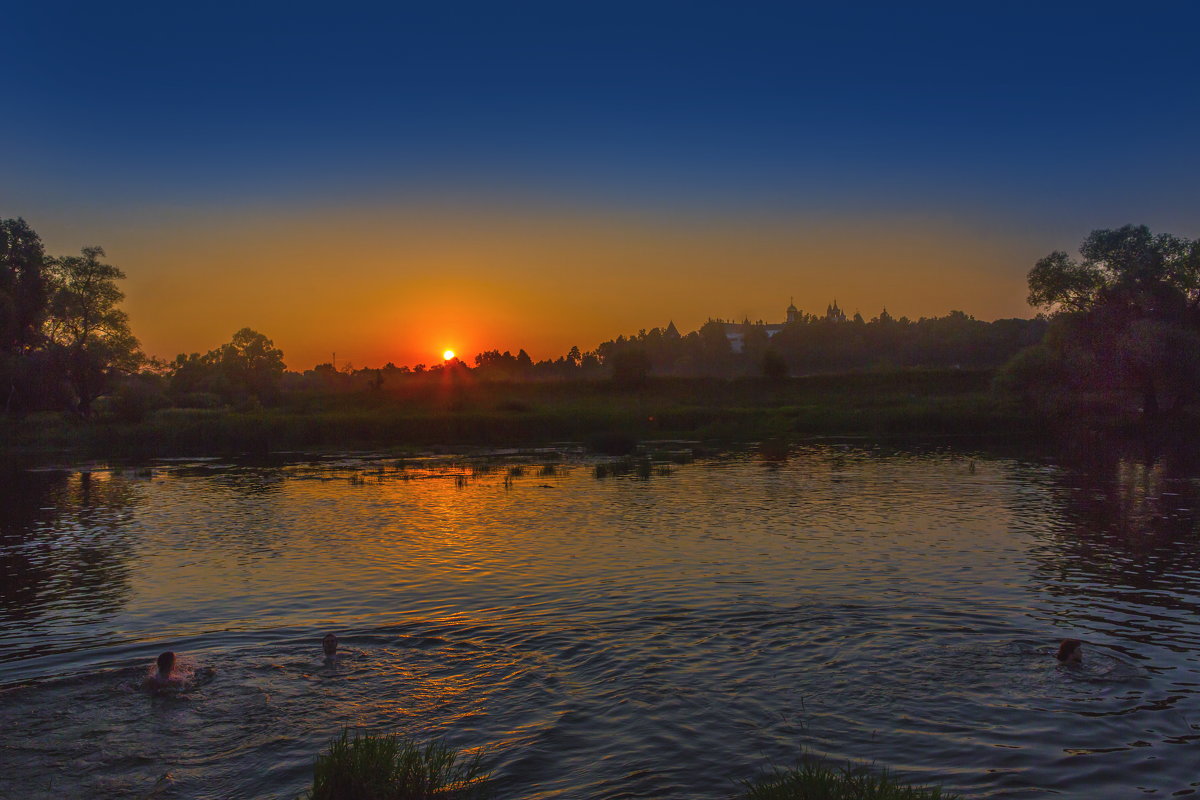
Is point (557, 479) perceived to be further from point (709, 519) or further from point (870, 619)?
point (870, 619)

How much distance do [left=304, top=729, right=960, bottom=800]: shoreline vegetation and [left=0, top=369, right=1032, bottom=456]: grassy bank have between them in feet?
171

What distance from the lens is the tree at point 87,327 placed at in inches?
3187

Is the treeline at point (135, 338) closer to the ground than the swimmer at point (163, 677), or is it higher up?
higher up

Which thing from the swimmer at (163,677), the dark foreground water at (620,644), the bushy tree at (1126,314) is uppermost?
the bushy tree at (1126,314)

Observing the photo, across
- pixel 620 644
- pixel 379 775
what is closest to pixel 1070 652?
pixel 620 644

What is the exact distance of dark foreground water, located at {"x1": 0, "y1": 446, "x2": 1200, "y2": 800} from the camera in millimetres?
10797

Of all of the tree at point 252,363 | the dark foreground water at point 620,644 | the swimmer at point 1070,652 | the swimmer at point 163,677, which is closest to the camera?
the dark foreground water at point 620,644

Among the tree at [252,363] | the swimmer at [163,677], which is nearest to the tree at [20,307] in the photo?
the tree at [252,363]

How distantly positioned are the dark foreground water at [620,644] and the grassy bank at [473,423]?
1407 inches

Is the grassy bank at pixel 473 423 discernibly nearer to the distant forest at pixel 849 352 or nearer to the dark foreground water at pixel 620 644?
the dark foreground water at pixel 620 644

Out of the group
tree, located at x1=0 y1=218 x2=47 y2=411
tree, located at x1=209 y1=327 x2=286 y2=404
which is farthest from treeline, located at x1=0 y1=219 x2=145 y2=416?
tree, located at x1=209 y1=327 x2=286 y2=404

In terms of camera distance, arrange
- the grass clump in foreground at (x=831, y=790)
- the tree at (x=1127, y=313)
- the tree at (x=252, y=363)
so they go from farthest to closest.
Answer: the tree at (x=252, y=363), the tree at (x=1127, y=313), the grass clump in foreground at (x=831, y=790)

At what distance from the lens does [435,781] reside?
9344 mm

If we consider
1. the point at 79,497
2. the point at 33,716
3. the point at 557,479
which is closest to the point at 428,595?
the point at 33,716
